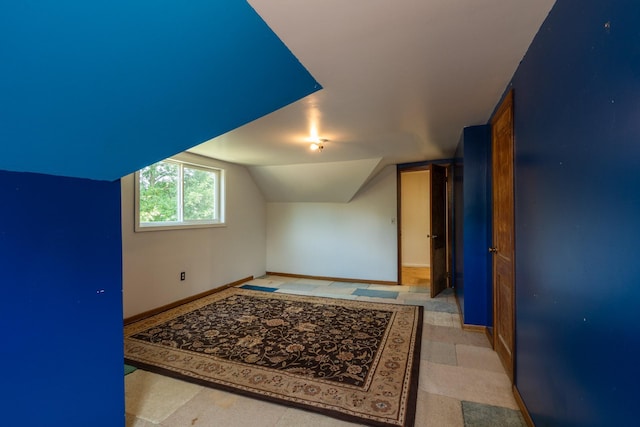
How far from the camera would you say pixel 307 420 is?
5.67ft

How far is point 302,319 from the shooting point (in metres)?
3.40

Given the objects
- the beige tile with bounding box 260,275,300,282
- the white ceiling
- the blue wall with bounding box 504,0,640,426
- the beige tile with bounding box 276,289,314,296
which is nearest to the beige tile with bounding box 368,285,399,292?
the beige tile with bounding box 276,289,314,296

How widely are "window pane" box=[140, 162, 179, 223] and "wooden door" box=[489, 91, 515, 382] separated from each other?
3.76m

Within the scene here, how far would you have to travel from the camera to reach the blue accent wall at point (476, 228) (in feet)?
9.44

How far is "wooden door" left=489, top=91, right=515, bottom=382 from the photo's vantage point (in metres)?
1.97

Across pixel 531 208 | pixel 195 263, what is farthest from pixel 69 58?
pixel 195 263

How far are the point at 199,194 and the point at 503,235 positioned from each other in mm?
3935

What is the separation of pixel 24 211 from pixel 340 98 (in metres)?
1.91

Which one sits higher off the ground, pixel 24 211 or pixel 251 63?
pixel 251 63

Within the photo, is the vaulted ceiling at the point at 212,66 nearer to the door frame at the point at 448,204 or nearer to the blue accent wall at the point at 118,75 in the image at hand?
the blue accent wall at the point at 118,75

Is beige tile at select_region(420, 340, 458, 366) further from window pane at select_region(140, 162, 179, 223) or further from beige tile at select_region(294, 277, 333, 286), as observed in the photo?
window pane at select_region(140, 162, 179, 223)

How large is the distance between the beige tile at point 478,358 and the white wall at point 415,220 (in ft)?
14.0

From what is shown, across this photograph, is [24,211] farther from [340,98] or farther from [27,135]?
[340,98]

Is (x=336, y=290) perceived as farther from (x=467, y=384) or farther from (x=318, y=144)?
(x=467, y=384)
